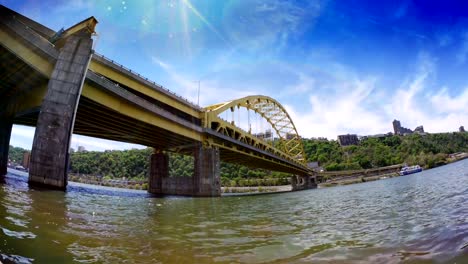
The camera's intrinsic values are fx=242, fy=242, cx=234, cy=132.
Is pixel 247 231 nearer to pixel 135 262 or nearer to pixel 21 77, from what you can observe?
pixel 135 262

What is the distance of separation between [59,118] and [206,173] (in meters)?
22.5

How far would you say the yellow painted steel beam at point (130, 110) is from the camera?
2097 centimetres

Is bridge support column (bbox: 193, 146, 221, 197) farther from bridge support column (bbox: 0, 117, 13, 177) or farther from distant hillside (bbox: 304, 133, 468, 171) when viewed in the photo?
distant hillside (bbox: 304, 133, 468, 171)

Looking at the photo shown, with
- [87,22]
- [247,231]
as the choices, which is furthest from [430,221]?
[87,22]

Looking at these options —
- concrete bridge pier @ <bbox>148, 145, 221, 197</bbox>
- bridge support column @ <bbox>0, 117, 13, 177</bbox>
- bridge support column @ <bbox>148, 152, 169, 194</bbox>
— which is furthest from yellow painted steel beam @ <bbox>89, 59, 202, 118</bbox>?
bridge support column @ <bbox>148, 152, 169, 194</bbox>

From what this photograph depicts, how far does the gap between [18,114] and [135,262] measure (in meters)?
24.7

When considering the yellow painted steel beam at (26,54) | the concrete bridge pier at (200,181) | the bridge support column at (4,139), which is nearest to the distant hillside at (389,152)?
the concrete bridge pier at (200,181)

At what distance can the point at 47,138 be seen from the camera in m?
14.3

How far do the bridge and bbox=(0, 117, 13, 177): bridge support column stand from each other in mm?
80

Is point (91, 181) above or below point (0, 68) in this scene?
below

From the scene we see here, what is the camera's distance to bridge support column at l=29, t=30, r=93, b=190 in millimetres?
13898

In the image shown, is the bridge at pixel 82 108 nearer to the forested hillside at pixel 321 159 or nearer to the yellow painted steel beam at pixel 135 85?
the yellow painted steel beam at pixel 135 85

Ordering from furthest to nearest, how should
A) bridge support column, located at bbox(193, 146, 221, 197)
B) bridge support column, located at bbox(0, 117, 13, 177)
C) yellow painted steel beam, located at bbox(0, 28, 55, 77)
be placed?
1. bridge support column, located at bbox(193, 146, 221, 197)
2. bridge support column, located at bbox(0, 117, 13, 177)
3. yellow painted steel beam, located at bbox(0, 28, 55, 77)

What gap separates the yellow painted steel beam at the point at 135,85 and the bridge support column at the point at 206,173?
591 cm
